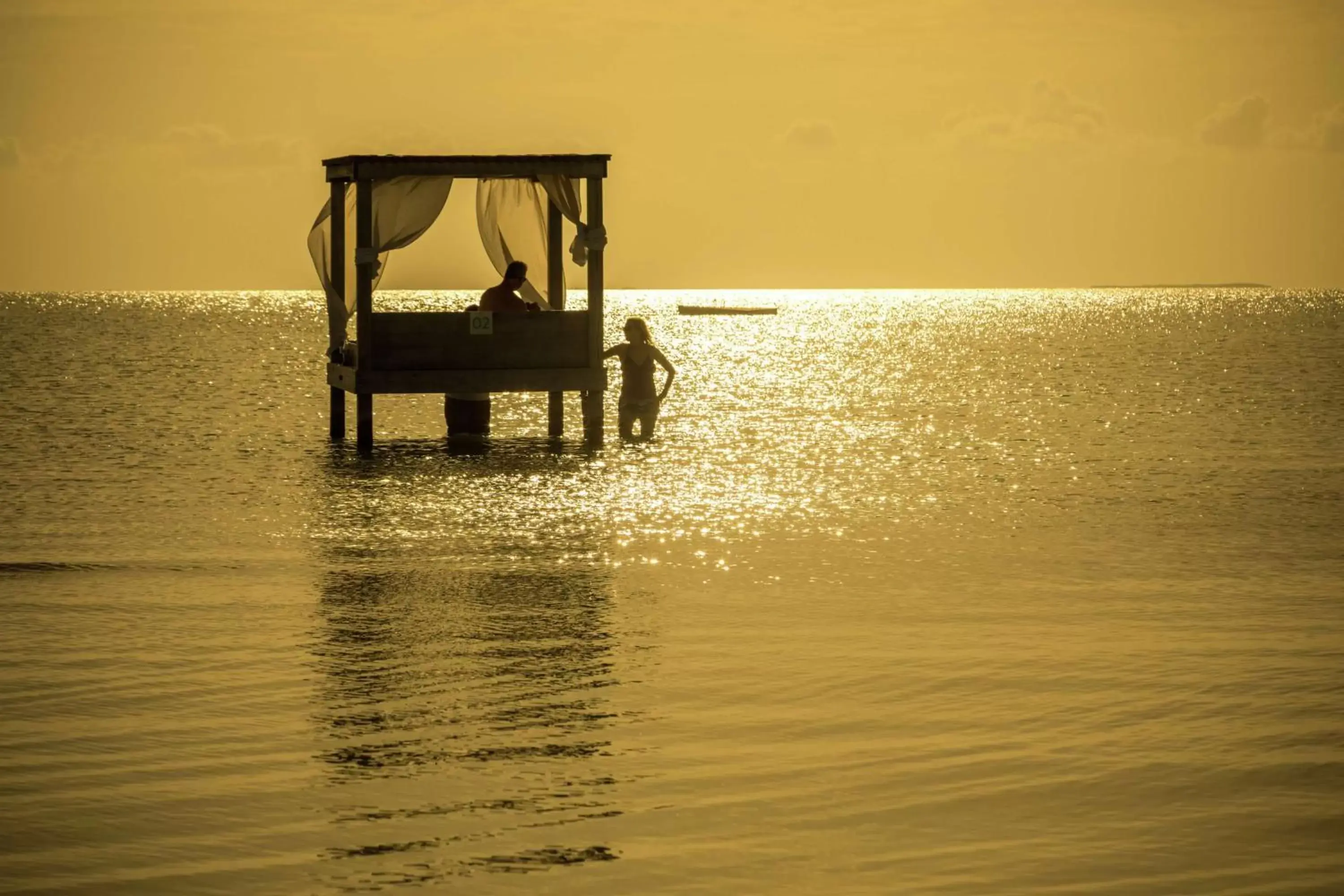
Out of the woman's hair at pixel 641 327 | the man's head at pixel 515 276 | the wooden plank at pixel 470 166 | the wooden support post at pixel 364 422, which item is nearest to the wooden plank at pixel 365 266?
the wooden plank at pixel 470 166

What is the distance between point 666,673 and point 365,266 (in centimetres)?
1282

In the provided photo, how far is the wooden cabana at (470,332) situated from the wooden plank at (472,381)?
0.04 feet

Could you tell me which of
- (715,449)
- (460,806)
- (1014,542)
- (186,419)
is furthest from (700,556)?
(186,419)

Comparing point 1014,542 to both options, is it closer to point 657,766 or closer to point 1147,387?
point 657,766

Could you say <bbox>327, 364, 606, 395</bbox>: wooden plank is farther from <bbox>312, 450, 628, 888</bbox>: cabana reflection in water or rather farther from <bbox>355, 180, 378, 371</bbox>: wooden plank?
<bbox>312, 450, 628, 888</bbox>: cabana reflection in water

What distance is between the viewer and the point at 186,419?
100 ft

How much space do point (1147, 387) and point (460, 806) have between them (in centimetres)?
3939

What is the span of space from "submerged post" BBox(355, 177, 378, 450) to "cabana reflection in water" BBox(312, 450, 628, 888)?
26.0 ft

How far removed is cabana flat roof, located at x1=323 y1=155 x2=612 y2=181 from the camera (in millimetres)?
20859

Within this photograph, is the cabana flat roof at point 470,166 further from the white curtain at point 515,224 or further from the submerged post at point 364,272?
the white curtain at point 515,224

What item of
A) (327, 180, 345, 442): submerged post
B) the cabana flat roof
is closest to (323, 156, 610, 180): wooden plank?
the cabana flat roof

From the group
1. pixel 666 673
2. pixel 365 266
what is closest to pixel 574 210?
pixel 365 266

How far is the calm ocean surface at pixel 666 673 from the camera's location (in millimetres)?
6316

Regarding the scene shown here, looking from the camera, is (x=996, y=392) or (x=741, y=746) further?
(x=996, y=392)
